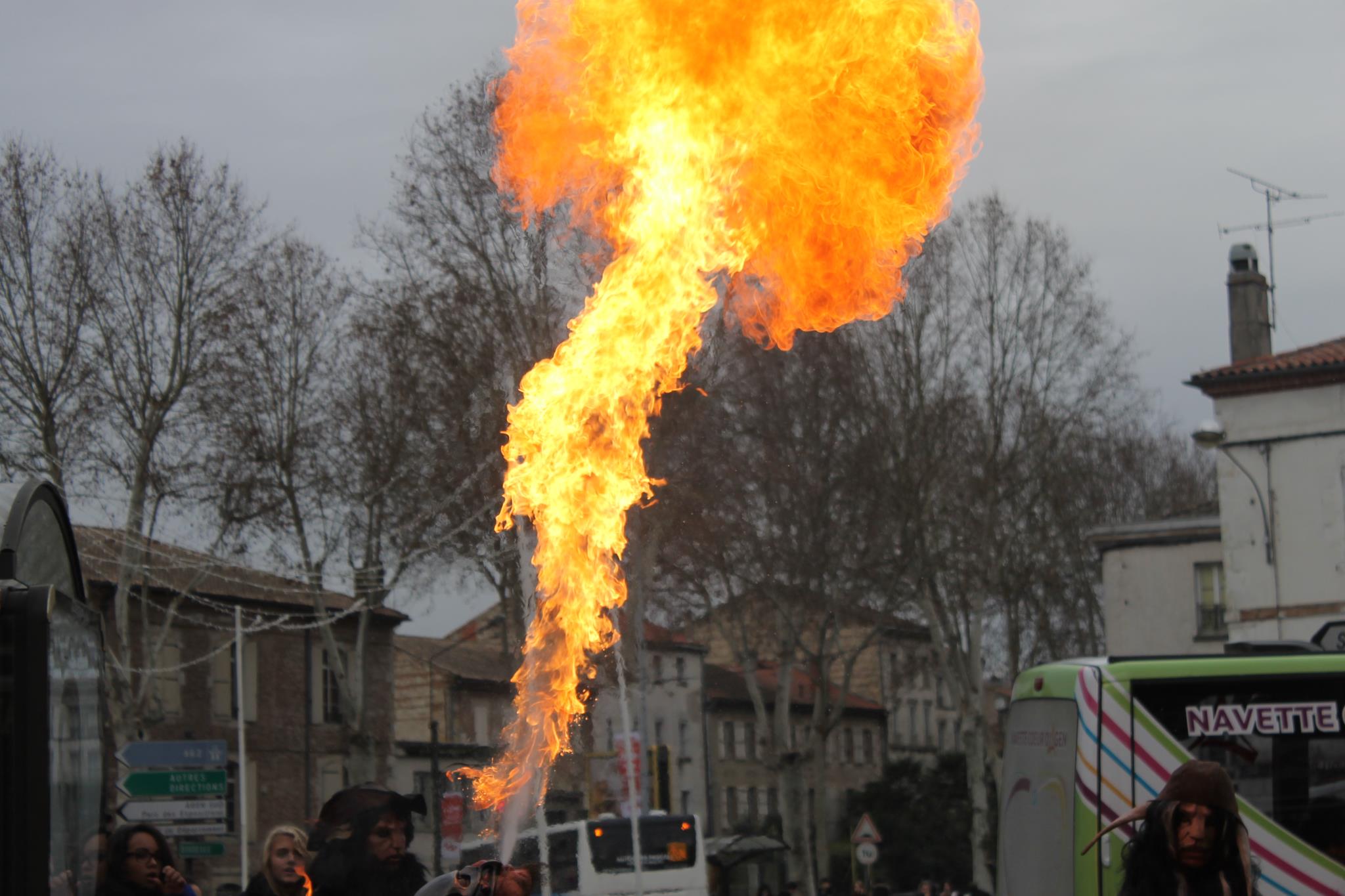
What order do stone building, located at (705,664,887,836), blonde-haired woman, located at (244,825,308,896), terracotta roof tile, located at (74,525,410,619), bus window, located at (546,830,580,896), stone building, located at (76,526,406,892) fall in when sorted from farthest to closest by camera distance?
stone building, located at (705,664,887,836) < stone building, located at (76,526,406,892) < terracotta roof tile, located at (74,525,410,619) < bus window, located at (546,830,580,896) < blonde-haired woman, located at (244,825,308,896)

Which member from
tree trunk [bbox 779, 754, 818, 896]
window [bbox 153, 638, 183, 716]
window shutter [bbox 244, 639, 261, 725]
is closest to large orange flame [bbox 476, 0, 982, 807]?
tree trunk [bbox 779, 754, 818, 896]

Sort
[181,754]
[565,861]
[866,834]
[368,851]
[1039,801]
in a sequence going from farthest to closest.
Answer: [866,834], [565,861], [181,754], [1039,801], [368,851]

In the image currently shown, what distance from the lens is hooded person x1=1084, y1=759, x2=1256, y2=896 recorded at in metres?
Result: 5.72

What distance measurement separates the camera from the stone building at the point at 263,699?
4909 cm

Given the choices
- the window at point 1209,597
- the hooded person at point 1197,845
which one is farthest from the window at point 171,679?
the hooded person at point 1197,845

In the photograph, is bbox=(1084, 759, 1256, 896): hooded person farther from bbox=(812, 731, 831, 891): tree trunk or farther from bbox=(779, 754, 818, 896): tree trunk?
bbox=(812, 731, 831, 891): tree trunk

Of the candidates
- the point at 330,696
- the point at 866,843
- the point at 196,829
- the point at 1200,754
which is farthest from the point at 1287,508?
the point at 330,696

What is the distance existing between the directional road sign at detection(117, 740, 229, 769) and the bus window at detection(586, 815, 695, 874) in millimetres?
7660

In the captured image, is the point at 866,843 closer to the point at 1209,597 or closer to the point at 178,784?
the point at 178,784

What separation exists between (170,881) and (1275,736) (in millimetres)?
8228

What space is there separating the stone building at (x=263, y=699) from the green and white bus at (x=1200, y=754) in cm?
3626

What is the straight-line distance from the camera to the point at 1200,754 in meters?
11.9

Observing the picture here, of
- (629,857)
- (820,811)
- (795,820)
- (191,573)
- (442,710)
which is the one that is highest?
(191,573)

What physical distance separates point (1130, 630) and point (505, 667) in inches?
717
